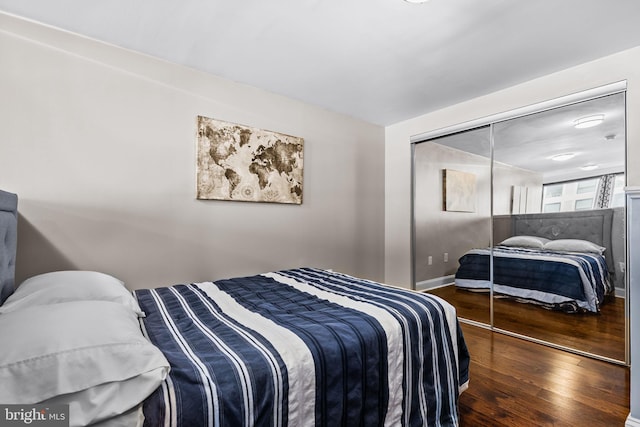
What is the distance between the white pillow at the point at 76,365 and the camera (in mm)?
753

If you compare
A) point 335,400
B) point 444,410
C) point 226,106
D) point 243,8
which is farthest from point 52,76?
point 444,410

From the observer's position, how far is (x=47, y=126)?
1993 mm

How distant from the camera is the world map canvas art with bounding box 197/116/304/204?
8.55 feet

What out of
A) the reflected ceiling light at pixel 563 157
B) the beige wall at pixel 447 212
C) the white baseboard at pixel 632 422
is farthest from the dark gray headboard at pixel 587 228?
the white baseboard at pixel 632 422

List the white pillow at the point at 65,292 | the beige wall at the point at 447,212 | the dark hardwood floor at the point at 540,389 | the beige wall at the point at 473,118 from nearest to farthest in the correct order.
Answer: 1. the white pillow at the point at 65,292
2. the dark hardwood floor at the point at 540,389
3. the beige wall at the point at 473,118
4. the beige wall at the point at 447,212

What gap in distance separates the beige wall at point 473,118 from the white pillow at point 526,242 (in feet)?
2.50

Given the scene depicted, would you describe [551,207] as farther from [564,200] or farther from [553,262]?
[553,262]

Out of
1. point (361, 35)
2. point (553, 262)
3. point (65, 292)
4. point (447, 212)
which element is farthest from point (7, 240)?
point (553, 262)

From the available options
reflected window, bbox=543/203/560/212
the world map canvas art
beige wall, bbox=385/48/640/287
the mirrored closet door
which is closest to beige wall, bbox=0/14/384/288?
the world map canvas art

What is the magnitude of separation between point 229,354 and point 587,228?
290 centimetres

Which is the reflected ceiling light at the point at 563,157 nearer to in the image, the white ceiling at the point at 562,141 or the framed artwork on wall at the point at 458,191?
the white ceiling at the point at 562,141

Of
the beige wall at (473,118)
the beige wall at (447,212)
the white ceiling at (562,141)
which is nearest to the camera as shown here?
the beige wall at (473,118)

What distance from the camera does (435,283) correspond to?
361 cm

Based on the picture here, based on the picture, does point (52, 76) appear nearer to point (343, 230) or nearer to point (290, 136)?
point (290, 136)
